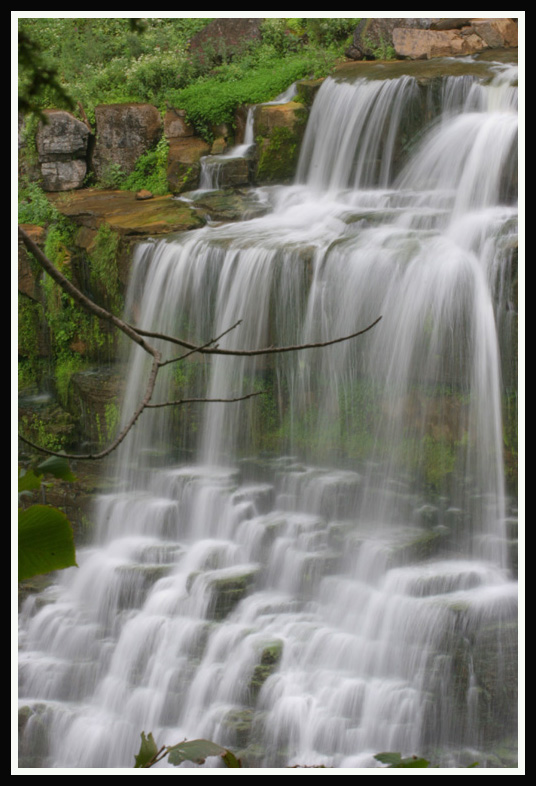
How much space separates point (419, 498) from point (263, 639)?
4.66 ft

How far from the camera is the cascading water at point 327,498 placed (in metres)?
4.35

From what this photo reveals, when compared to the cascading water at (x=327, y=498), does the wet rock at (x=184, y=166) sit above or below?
above

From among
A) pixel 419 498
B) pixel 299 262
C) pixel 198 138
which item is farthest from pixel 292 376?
pixel 198 138

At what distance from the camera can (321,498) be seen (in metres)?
5.64

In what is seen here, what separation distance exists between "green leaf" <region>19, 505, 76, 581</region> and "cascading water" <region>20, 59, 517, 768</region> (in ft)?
12.4

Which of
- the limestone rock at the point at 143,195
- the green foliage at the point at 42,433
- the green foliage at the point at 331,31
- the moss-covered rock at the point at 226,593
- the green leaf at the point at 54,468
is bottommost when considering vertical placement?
the moss-covered rock at the point at 226,593

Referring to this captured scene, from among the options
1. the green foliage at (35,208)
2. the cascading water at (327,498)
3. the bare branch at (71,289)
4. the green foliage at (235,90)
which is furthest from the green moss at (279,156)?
the bare branch at (71,289)

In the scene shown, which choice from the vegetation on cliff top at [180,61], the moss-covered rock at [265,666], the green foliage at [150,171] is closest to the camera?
the moss-covered rock at [265,666]

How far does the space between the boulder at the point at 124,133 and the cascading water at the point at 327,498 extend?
7.21 ft

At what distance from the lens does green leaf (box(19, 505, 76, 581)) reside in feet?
2.34

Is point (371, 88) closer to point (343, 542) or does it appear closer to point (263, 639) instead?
point (343, 542)

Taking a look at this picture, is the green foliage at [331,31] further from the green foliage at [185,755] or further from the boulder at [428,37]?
the green foliage at [185,755]

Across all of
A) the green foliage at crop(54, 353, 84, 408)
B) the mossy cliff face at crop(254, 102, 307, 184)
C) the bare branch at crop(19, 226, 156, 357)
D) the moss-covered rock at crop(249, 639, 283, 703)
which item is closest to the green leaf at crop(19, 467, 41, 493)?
the bare branch at crop(19, 226, 156, 357)

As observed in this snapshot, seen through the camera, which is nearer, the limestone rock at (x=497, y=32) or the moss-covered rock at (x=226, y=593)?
the moss-covered rock at (x=226, y=593)
